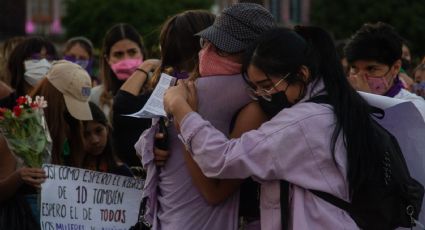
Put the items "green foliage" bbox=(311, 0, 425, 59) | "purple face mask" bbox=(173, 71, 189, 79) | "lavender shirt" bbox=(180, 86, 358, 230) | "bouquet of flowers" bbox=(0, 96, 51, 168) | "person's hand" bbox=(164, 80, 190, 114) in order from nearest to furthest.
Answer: "lavender shirt" bbox=(180, 86, 358, 230)
"person's hand" bbox=(164, 80, 190, 114)
"purple face mask" bbox=(173, 71, 189, 79)
"bouquet of flowers" bbox=(0, 96, 51, 168)
"green foliage" bbox=(311, 0, 425, 59)

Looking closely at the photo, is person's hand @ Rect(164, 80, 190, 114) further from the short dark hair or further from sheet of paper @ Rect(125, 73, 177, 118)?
the short dark hair

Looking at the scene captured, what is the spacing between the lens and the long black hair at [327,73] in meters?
3.69

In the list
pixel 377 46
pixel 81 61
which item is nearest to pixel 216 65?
pixel 377 46

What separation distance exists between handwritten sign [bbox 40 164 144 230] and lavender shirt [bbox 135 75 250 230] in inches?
38.9

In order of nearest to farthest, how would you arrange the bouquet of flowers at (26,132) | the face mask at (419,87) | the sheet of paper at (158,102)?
1. the sheet of paper at (158,102)
2. the bouquet of flowers at (26,132)
3. the face mask at (419,87)

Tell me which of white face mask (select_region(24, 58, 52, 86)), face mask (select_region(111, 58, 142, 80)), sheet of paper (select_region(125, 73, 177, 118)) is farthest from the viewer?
face mask (select_region(111, 58, 142, 80))

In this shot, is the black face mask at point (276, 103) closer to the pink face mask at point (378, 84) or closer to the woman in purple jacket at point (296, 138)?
the woman in purple jacket at point (296, 138)

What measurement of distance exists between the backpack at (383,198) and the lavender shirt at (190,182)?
0.36m

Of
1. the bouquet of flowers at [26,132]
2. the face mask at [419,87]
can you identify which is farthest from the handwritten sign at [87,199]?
the face mask at [419,87]

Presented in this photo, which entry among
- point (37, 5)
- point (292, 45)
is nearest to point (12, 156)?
point (292, 45)

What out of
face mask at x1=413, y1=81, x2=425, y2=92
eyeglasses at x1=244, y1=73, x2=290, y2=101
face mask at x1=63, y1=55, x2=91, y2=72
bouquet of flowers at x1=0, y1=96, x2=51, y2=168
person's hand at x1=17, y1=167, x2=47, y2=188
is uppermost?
eyeglasses at x1=244, y1=73, x2=290, y2=101

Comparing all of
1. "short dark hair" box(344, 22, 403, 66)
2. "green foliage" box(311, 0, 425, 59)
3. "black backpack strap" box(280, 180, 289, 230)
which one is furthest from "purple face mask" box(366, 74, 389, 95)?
"green foliage" box(311, 0, 425, 59)

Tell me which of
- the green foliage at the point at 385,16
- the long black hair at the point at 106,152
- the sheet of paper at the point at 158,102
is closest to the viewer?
the sheet of paper at the point at 158,102

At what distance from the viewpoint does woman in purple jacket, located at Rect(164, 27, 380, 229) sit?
3.68 m
